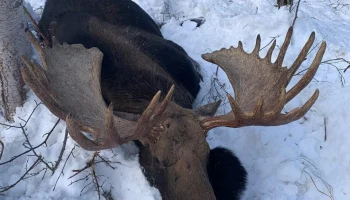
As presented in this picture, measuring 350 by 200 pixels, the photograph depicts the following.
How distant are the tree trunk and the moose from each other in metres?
0.57

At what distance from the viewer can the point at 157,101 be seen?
3410 mm

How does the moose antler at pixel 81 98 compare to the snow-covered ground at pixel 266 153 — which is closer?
the moose antler at pixel 81 98

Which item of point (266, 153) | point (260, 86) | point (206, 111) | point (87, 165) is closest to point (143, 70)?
point (206, 111)

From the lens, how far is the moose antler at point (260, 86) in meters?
3.66

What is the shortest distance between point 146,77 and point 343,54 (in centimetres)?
260

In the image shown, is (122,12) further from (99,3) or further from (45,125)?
(45,125)

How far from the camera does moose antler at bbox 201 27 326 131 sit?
3664 millimetres

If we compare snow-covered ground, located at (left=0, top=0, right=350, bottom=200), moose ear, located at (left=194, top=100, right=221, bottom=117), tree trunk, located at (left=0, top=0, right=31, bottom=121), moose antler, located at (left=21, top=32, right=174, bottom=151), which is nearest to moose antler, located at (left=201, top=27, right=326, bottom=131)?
moose ear, located at (left=194, top=100, right=221, bottom=117)

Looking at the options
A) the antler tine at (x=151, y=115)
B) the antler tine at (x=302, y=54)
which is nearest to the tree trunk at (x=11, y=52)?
the antler tine at (x=151, y=115)

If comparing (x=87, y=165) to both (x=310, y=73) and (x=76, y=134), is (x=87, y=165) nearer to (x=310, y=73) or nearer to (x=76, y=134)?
(x=76, y=134)

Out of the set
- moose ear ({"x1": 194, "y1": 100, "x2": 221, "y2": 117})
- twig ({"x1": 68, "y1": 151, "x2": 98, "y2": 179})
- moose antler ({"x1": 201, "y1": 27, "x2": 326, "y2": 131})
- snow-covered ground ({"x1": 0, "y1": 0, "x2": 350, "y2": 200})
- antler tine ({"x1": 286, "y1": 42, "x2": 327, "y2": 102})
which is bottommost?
snow-covered ground ({"x1": 0, "y1": 0, "x2": 350, "y2": 200})

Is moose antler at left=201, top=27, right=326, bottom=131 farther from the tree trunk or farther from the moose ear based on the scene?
the tree trunk

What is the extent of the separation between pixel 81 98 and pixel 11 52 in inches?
51.0

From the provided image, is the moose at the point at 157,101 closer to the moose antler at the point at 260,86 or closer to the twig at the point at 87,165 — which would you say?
the moose antler at the point at 260,86
